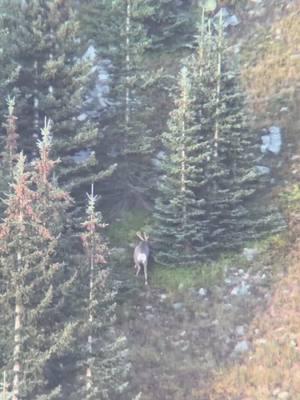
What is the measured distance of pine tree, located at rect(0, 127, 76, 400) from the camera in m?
19.1

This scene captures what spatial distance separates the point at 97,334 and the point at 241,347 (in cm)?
418

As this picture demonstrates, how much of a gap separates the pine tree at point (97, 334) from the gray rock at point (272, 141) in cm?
1013

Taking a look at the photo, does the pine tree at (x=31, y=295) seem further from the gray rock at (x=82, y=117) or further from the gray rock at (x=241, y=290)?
the gray rock at (x=82, y=117)

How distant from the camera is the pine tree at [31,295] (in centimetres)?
1908

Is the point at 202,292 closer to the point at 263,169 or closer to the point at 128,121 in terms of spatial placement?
the point at 263,169

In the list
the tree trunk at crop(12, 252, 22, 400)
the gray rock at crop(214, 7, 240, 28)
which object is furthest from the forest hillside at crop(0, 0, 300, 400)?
the gray rock at crop(214, 7, 240, 28)

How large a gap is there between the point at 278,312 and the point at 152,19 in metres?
16.2

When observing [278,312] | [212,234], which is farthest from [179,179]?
[278,312]

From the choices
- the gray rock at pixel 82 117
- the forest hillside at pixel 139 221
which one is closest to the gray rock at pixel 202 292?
the forest hillside at pixel 139 221

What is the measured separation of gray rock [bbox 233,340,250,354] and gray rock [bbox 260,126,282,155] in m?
8.54

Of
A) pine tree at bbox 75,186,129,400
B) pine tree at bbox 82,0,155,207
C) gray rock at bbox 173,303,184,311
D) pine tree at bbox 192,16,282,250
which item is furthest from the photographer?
pine tree at bbox 82,0,155,207

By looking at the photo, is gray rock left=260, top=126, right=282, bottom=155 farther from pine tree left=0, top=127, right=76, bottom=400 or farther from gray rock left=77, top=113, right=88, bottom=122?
pine tree left=0, top=127, right=76, bottom=400

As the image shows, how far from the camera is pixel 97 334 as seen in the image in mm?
20359

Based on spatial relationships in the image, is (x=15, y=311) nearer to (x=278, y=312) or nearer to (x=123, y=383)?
(x=123, y=383)
